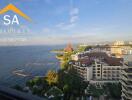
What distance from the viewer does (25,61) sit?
367 centimetres

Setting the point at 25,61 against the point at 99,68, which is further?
the point at 99,68

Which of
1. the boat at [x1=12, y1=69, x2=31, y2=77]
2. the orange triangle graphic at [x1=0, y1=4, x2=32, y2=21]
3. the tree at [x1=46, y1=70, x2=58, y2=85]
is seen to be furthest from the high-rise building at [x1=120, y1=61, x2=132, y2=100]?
the orange triangle graphic at [x1=0, y1=4, x2=32, y2=21]

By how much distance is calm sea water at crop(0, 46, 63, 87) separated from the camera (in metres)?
3.58

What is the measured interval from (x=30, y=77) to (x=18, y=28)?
2.27ft

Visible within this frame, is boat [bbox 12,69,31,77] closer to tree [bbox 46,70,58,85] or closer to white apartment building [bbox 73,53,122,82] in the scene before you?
tree [bbox 46,70,58,85]

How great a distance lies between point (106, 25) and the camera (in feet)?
13.0

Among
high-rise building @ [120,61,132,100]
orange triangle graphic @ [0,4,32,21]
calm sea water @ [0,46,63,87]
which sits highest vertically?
orange triangle graphic @ [0,4,32,21]

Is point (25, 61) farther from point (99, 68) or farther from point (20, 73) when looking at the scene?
point (99, 68)

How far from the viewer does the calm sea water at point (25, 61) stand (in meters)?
3.58

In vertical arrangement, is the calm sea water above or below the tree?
above

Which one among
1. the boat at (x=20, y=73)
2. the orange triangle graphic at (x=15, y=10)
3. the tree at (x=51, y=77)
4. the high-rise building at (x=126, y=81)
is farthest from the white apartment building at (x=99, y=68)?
the orange triangle graphic at (x=15, y=10)

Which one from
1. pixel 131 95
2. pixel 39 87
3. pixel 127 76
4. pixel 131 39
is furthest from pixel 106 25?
pixel 39 87

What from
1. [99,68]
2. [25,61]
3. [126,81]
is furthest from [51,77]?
[126,81]

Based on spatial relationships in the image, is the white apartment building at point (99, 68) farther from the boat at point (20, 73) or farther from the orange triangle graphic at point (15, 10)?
the orange triangle graphic at point (15, 10)
